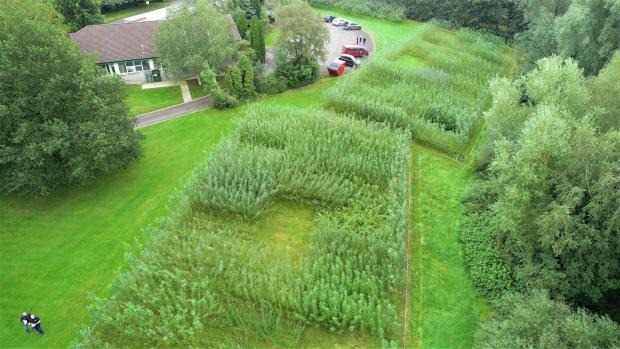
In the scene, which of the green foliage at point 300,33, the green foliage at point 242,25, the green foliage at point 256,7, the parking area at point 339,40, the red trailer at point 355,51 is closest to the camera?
the green foliage at point 300,33

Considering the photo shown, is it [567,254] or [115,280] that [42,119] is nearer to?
[115,280]

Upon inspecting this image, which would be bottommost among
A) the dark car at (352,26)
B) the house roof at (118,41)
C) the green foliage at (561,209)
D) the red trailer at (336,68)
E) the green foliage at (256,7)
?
the green foliage at (561,209)

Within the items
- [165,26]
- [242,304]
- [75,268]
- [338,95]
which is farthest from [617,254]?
Answer: [165,26]

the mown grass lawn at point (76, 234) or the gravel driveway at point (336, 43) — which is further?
the gravel driveway at point (336, 43)

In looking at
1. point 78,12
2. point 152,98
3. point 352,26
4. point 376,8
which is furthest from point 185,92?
point 376,8

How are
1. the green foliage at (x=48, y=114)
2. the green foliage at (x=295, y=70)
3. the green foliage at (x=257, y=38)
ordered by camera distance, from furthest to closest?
1. the green foliage at (x=257, y=38)
2. the green foliage at (x=295, y=70)
3. the green foliage at (x=48, y=114)

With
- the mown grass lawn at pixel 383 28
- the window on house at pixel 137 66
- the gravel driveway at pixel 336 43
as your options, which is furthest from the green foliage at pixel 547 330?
the mown grass lawn at pixel 383 28

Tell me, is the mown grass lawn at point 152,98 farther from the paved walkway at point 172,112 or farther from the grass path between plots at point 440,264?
the grass path between plots at point 440,264

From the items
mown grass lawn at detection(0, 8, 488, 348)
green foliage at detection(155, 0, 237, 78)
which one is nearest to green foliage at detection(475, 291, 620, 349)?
mown grass lawn at detection(0, 8, 488, 348)
